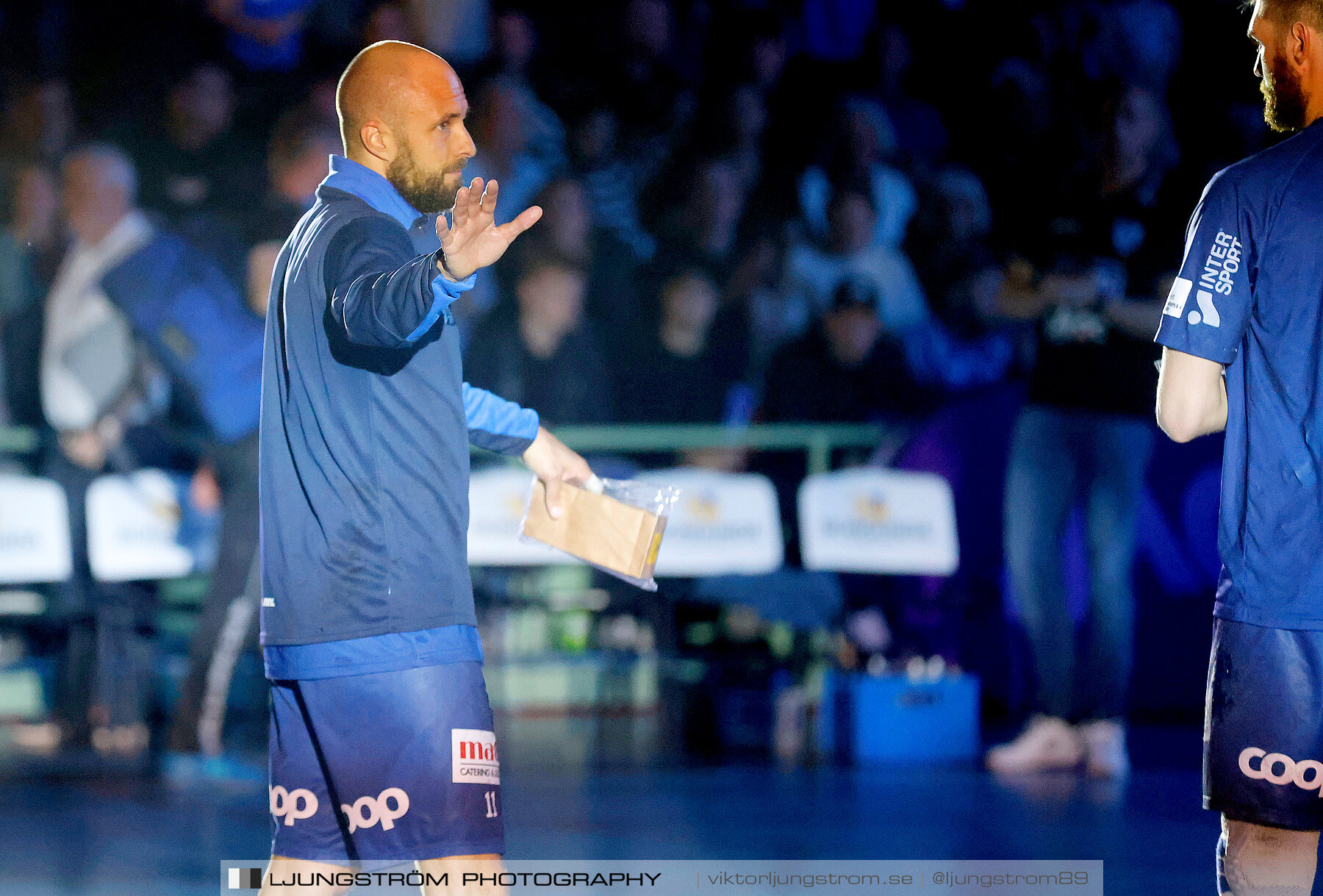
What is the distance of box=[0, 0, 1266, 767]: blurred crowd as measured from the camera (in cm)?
591

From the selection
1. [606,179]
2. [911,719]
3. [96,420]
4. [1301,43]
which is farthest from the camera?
[606,179]

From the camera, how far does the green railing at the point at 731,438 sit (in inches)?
271

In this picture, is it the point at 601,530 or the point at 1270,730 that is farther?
the point at 601,530

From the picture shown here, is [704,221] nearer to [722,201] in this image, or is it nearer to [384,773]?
[722,201]

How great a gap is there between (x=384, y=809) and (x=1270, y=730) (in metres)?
1.48

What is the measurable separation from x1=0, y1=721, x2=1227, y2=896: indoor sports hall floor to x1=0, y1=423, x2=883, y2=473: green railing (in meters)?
1.46

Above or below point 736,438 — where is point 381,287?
above

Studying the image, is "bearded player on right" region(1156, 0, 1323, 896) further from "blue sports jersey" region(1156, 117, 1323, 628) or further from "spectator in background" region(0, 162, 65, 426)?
"spectator in background" region(0, 162, 65, 426)

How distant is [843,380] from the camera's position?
23.5 ft

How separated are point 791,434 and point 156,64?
3972mm

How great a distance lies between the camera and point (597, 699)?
6.89 m

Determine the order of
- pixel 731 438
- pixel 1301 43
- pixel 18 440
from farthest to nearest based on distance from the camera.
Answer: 1. pixel 731 438
2. pixel 18 440
3. pixel 1301 43

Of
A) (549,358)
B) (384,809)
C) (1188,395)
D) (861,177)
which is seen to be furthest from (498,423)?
(861,177)

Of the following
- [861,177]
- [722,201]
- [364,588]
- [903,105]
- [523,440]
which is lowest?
[364,588]
